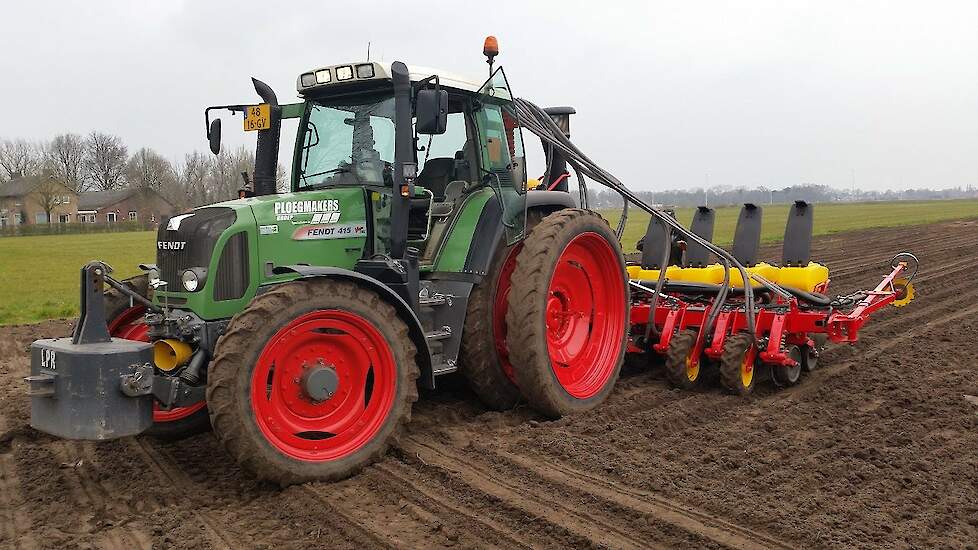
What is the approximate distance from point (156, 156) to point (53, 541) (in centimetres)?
6882

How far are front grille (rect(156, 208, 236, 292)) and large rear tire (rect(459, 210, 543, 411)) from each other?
1.91 metres

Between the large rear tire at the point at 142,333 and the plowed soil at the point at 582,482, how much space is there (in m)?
0.14

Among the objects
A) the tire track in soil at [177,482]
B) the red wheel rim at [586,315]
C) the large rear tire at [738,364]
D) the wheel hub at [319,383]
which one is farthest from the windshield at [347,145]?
the large rear tire at [738,364]

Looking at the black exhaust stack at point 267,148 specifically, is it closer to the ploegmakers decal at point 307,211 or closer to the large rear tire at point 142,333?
the ploegmakers decal at point 307,211

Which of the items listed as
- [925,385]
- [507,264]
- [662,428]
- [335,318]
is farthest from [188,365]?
[925,385]

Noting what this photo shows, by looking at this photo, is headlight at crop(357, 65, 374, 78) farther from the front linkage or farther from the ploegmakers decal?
the front linkage

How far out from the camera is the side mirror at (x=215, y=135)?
A: 6.11 metres

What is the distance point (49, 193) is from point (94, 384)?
71.9 m

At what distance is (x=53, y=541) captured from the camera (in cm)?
393

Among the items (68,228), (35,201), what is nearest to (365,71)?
(68,228)

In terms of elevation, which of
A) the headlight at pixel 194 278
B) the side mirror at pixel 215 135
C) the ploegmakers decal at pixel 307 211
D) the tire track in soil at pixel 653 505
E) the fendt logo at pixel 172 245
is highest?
the side mirror at pixel 215 135

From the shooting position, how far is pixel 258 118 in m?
6.01

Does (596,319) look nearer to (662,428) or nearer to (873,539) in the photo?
(662,428)

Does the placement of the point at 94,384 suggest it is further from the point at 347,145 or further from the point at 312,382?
the point at 347,145
